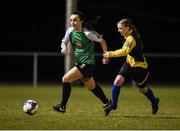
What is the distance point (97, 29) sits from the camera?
31.2m

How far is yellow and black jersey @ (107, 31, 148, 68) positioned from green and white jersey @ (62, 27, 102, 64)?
48cm

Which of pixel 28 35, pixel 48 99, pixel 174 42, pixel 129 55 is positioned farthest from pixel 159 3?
pixel 129 55

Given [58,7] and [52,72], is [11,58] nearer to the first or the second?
[52,72]

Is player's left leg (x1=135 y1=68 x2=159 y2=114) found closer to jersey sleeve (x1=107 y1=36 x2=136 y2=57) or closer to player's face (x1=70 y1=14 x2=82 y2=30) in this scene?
jersey sleeve (x1=107 y1=36 x2=136 y2=57)

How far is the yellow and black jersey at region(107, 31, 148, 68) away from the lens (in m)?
11.8

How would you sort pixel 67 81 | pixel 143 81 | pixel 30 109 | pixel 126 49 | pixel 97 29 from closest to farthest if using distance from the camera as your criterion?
1. pixel 30 109
2. pixel 126 49
3. pixel 67 81
4. pixel 143 81
5. pixel 97 29

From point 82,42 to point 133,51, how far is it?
98cm

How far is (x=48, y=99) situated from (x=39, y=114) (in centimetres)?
410

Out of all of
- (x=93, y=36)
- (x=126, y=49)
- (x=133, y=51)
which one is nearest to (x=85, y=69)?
(x=93, y=36)

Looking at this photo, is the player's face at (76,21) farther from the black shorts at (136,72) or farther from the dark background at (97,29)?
the dark background at (97,29)

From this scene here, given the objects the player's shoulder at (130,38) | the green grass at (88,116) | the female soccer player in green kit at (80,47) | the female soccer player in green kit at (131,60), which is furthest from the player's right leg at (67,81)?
the player's shoulder at (130,38)

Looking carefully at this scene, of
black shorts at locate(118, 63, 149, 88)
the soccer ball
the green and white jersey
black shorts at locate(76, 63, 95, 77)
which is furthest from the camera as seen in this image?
black shorts at locate(118, 63, 149, 88)

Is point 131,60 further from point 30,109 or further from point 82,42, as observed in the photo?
point 30,109

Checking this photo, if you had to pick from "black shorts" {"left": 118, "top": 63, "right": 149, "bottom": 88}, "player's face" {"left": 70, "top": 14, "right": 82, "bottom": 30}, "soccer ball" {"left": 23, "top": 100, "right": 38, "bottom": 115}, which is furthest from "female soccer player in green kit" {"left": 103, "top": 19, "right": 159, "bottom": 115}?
"soccer ball" {"left": 23, "top": 100, "right": 38, "bottom": 115}
